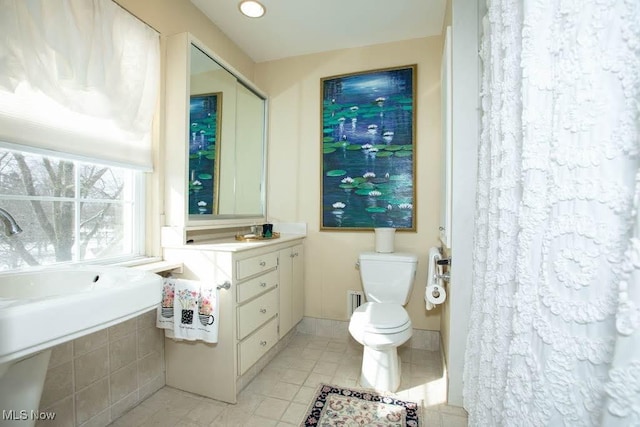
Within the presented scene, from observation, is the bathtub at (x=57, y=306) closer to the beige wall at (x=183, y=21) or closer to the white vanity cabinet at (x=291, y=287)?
the white vanity cabinet at (x=291, y=287)

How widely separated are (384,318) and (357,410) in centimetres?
51

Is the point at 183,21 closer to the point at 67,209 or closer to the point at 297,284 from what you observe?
Answer: the point at 67,209

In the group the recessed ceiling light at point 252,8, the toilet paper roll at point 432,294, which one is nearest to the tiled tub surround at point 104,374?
the toilet paper roll at point 432,294

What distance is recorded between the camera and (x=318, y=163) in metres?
2.51

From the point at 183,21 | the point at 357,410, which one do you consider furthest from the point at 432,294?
the point at 183,21

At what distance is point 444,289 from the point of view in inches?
71.2

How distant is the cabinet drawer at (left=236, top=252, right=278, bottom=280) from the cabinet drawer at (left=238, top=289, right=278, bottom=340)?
179 mm

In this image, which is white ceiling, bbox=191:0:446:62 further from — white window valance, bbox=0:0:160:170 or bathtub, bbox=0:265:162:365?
bathtub, bbox=0:265:162:365

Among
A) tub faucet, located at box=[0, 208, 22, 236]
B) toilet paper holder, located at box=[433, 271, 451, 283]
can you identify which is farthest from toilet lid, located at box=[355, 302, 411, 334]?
tub faucet, located at box=[0, 208, 22, 236]

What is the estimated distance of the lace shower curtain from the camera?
0.44 metres

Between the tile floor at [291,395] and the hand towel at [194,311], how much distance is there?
39 cm

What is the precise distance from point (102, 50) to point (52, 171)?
0.64 m

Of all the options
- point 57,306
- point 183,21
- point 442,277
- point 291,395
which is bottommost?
point 291,395

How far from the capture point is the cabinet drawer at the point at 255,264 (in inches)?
64.9
